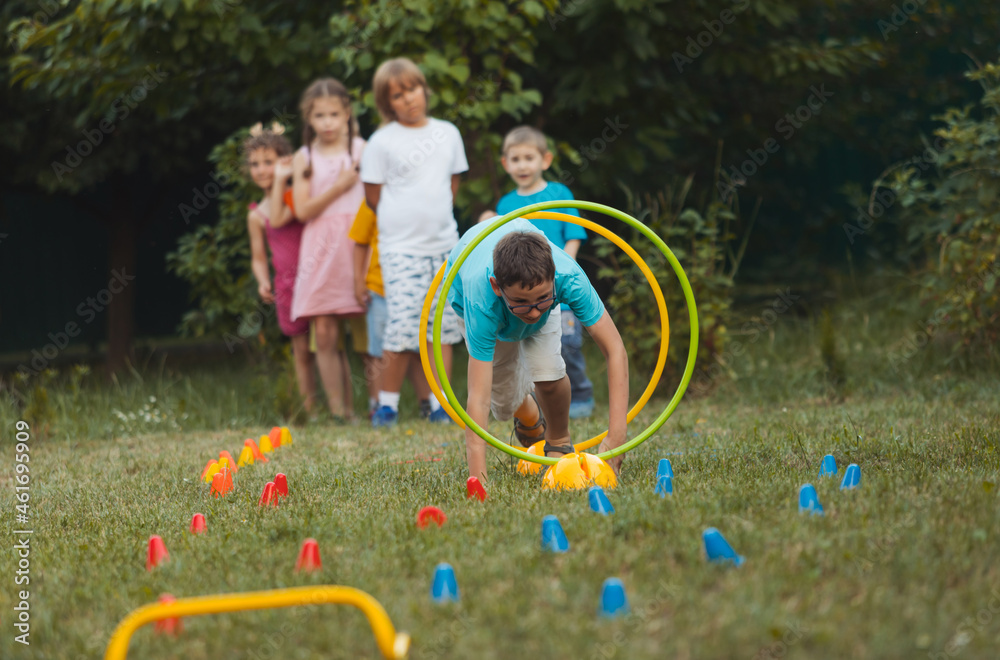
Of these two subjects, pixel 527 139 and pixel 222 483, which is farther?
pixel 527 139

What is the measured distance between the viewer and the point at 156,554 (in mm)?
2939

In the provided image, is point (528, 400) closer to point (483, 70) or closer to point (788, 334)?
point (483, 70)

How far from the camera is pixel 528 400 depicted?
450cm

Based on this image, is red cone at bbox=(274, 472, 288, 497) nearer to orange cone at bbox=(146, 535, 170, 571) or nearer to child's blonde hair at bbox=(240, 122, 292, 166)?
orange cone at bbox=(146, 535, 170, 571)

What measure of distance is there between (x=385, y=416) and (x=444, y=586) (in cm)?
353

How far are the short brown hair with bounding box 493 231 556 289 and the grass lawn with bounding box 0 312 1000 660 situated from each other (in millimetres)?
790

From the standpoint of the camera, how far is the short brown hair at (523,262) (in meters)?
3.33

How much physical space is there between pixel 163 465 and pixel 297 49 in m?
3.45
